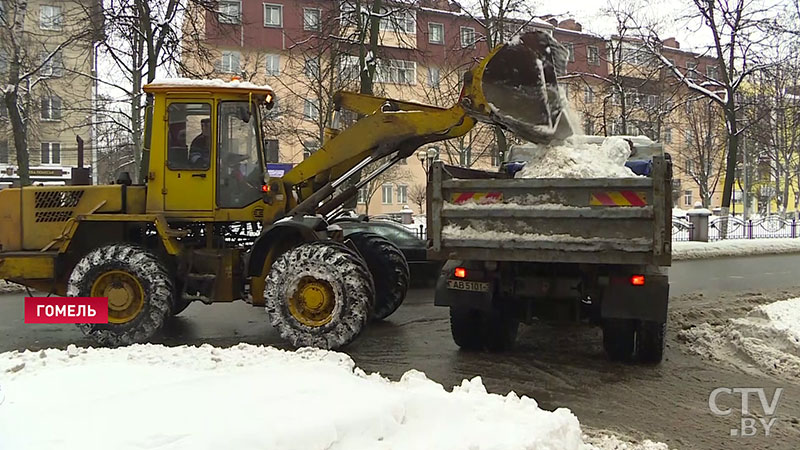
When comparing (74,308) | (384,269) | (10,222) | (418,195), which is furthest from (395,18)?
(418,195)

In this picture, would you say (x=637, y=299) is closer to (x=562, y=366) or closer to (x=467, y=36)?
(x=562, y=366)

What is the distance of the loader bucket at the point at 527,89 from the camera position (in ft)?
23.0

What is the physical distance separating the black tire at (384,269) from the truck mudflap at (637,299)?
329 cm

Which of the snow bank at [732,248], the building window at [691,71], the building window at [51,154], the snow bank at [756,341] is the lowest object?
the snow bank at [756,341]

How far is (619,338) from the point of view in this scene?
686 cm

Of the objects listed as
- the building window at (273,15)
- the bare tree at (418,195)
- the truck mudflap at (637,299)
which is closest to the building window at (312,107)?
the building window at (273,15)

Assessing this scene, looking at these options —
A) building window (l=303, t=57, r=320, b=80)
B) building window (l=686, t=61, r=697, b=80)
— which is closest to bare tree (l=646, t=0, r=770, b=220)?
building window (l=686, t=61, r=697, b=80)

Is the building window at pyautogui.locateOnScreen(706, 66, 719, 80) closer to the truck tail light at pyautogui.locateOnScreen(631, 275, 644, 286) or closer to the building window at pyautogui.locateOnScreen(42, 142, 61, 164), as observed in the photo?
the truck tail light at pyautogui.locateOnScreen(631, 275, 644, 286)

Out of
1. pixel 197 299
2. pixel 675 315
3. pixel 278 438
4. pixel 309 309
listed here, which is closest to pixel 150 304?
pixel 197 299

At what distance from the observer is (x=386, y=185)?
1893 inches

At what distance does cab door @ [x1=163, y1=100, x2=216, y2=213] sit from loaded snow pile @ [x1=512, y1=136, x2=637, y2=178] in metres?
3.62

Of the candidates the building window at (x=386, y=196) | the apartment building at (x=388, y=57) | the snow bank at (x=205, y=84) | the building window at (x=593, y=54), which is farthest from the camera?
the building window at (x=386, y=196)

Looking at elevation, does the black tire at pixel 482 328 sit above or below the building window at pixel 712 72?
below

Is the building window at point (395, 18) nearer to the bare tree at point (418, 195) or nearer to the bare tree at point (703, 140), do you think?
the bare tree at point (418, 195)
